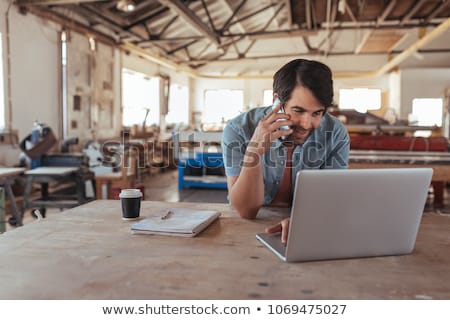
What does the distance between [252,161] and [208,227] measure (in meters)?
0.33

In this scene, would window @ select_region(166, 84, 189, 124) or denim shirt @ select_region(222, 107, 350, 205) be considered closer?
denim shirt @ select_region(222, 107, 350, 205)

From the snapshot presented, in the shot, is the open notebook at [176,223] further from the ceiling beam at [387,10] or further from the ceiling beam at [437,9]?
the ceiling beam at [437,9]

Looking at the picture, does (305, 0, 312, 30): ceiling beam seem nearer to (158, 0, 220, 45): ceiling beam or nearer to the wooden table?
(158, 0, 220, 45): ceiling beam

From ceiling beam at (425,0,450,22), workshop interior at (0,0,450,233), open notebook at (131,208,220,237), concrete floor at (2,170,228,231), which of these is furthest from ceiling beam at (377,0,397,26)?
open notebook at (131,208,220,237)

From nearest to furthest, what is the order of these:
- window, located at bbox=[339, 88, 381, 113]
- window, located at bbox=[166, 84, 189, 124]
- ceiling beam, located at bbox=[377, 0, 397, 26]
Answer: ceiling beam, located at bbox=[377, 0, 397, 26], window, located at bbox=[166, 84, 189, 124], window, located at bbox=[339, 88, 381, 113]

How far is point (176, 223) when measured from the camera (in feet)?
4.35

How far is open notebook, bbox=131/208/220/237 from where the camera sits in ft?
4.10

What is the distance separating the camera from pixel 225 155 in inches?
68.8

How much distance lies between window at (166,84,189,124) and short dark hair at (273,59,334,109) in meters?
10.1

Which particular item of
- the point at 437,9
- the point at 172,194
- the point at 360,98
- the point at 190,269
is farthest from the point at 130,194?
the point at 360,98

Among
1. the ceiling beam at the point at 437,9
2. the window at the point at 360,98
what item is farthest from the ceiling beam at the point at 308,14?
the window at the point at 360,98

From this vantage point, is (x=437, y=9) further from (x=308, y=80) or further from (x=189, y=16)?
(x=308, y=80)

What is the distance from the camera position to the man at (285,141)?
4.94 feet
